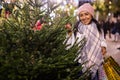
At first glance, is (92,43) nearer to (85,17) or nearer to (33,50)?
(85,17)

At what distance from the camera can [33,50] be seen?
171 inches

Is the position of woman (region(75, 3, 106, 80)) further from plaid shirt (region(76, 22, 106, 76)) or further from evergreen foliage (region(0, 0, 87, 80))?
evergreen foliage (region(0, 0, 87, 80))

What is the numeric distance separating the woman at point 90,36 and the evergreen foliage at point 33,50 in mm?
967

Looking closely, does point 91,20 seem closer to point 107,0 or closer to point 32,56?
point 32,56

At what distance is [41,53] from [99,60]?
4.67ft

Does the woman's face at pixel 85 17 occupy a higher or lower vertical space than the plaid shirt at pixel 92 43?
higher

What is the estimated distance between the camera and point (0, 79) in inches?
168

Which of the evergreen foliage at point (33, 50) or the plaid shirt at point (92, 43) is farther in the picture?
the plaid shirt at point (92, 43)

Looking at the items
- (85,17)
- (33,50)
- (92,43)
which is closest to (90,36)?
(92,43)

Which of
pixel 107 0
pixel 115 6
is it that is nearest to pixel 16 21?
pixel 115 6

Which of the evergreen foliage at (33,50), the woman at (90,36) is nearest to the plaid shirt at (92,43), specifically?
the woman at (90,36)

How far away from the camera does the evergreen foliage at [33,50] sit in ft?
13.8

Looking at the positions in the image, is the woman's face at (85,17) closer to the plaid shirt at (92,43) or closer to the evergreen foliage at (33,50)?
the plaid shirt at (92,43)

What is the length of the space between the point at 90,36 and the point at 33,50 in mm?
A: 1413
